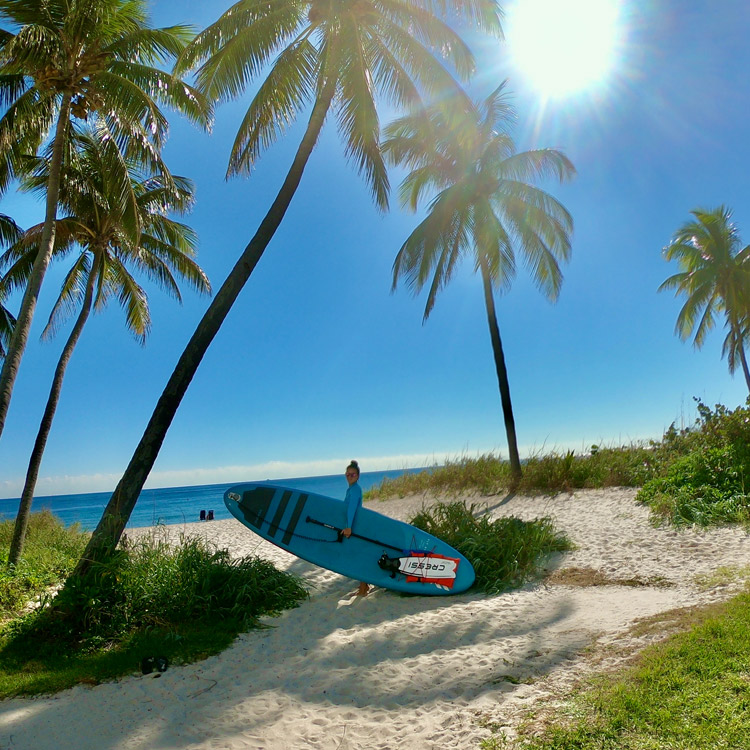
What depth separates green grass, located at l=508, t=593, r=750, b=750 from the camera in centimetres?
270

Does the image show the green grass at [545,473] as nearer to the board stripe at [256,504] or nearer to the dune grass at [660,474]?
the dune grass at [660,474]

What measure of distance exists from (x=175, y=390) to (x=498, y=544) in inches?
186

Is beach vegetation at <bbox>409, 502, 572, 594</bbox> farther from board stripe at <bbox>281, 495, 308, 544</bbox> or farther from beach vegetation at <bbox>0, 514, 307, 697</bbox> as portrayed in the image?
beach vegetation at <bbox>0, 514, 307, 697</bbox>

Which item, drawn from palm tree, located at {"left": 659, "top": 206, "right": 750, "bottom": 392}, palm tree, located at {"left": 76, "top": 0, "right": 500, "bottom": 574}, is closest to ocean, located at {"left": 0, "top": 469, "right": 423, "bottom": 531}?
palm tree, located at {"left": 76, "top": 0, "right": 500, "bottom": 574}

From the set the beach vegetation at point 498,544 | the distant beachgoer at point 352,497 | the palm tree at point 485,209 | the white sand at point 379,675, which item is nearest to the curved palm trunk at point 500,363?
the palm tree at point 485,209

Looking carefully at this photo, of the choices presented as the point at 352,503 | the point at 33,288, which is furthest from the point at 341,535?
the point at 33,288

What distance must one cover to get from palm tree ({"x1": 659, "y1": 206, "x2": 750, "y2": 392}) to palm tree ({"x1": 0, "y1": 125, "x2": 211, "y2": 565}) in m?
18.9

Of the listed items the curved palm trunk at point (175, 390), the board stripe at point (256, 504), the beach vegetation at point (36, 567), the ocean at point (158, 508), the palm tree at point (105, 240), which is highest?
the palm tree at point (105, 240)

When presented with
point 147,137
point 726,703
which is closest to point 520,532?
point 726,703

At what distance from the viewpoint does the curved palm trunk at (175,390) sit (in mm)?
6070

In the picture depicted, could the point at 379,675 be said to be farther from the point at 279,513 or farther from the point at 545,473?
the point at 545,473

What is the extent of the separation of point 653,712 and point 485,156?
14001 millimetres

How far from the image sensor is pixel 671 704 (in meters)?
2.95

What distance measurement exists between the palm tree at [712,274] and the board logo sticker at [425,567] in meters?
19.2
